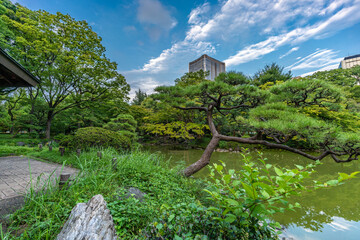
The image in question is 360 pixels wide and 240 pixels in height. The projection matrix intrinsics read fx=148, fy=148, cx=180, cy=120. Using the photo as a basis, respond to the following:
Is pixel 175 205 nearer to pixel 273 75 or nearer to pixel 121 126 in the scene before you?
pixel 121 126

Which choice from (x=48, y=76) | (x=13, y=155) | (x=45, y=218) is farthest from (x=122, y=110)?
(x=45, y=218)

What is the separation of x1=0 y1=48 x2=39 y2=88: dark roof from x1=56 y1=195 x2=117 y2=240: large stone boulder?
109 inches

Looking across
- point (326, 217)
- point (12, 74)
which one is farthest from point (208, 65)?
point (12, 74)

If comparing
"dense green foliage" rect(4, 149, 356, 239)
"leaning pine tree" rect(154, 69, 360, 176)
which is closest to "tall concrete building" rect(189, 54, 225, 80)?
"leaning pine tree" rect(154, 69, 360, 176)

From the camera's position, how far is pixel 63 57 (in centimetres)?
759

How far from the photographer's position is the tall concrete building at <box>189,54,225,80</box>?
17.5 metres

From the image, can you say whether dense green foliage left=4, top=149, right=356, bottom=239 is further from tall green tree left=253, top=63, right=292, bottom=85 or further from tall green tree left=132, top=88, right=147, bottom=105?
tall green tree left=132, top=88, right=147, bottom=105

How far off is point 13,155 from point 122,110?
5532 millimetres

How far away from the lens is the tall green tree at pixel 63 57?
7195 mm

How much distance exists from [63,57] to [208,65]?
14.2m

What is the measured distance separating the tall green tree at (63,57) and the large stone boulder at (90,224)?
8.77m

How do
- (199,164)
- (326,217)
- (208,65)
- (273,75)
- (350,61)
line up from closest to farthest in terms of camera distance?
(326,217), (199,164), (273,75), (208,65), (350,61)

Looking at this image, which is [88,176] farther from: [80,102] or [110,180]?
[80,102]

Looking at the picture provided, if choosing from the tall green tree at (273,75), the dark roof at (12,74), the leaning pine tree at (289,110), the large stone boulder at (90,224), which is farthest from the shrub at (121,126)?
the tall green tree at (273,75)
